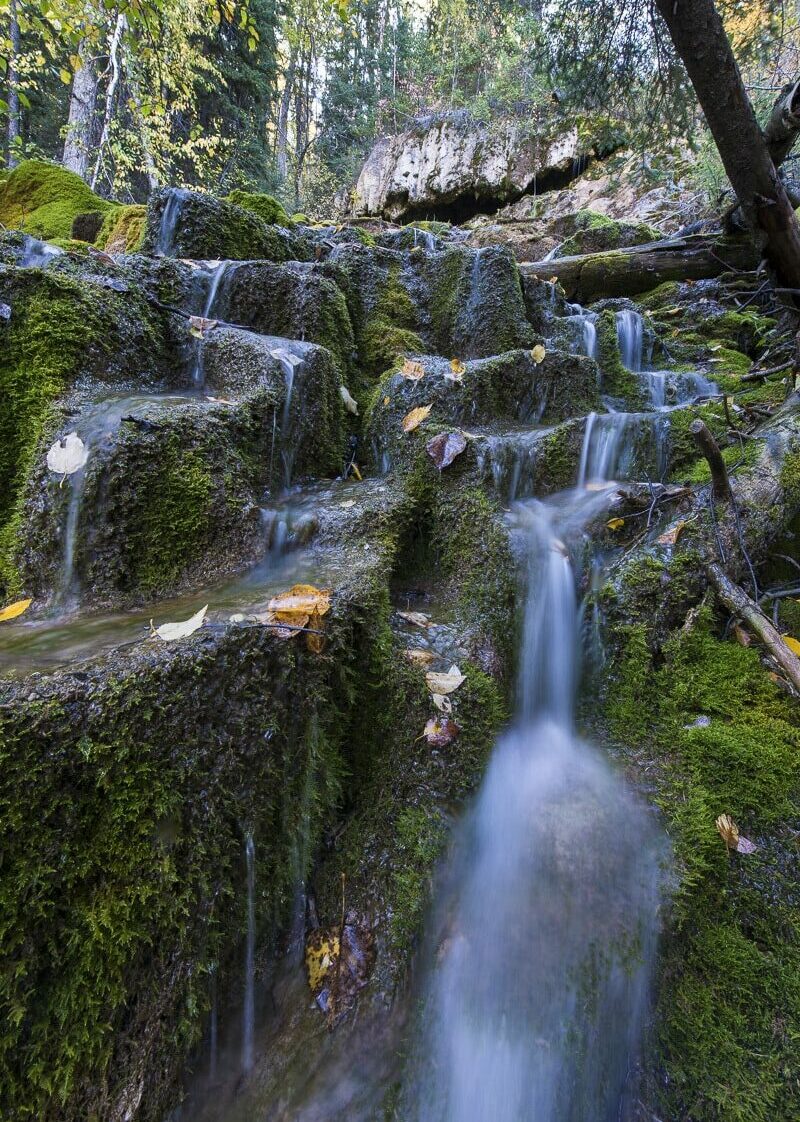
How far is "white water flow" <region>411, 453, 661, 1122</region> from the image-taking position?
1627 mm

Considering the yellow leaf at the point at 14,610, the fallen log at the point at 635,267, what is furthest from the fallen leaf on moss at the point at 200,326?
the fallen log at the point at 635,267

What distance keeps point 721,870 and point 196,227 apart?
6391 millimetres

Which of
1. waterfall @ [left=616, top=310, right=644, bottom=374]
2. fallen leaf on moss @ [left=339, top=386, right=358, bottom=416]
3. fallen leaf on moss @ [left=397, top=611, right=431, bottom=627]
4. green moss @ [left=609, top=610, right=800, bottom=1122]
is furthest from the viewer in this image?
waterfall @ [left=616, top=310, right=644, bottom=374]

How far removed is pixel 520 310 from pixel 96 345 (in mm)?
3941

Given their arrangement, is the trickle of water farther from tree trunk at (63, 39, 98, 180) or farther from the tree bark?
tree trunk at (63, 39, 98, 180)

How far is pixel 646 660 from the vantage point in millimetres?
2484

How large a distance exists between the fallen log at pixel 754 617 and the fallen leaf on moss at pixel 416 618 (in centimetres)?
145

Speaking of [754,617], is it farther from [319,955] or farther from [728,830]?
[319,955]

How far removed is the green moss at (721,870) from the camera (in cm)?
150

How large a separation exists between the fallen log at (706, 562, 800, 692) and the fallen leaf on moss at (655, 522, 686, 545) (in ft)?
0.76

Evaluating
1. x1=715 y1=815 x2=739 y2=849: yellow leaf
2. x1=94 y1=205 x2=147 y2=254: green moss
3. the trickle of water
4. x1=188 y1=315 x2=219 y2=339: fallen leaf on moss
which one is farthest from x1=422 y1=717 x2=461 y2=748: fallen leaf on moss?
x1=94 y1=205 x2=147 y2=254: green moss

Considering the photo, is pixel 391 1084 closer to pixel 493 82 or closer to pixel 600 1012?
pixel 600 1012

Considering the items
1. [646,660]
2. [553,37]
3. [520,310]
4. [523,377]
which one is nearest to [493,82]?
[553,37]

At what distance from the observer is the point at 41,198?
7.09 metres
